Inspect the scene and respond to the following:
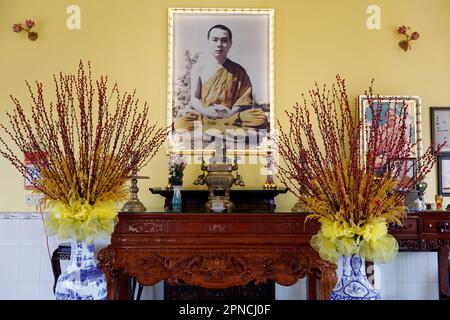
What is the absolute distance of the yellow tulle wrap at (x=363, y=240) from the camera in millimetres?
1276

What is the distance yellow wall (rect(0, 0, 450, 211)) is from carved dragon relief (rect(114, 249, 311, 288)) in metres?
1.19

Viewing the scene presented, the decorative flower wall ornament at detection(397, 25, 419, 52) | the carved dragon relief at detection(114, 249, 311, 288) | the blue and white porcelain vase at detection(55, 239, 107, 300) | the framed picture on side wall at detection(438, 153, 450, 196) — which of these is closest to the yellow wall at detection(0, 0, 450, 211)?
the decorative flower wall ornament at detection(397, 25, 419, 52)

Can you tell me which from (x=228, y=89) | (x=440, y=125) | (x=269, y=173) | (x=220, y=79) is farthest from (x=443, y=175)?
(x=220, y=79)

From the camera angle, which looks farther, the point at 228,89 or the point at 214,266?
the point at 228,89

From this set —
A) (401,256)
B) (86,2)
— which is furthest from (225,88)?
(401,256)

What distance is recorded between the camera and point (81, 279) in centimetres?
136

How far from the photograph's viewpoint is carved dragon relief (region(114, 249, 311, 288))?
240cm

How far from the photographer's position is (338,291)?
1351 mm

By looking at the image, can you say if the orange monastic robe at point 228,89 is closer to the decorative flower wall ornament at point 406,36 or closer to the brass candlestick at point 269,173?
the brass candlestick at point 269,173

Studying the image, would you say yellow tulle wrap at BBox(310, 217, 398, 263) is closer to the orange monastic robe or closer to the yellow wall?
the yellow wall

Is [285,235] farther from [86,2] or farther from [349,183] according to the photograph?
[86,2]

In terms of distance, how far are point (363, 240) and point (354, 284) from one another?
168 mm

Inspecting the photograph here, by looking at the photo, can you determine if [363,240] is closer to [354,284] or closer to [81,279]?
[354,284]

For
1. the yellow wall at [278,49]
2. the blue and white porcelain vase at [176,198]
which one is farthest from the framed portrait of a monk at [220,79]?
the blue and white porcelain vase at [176,198]
